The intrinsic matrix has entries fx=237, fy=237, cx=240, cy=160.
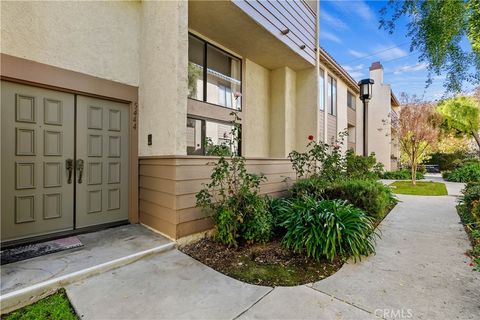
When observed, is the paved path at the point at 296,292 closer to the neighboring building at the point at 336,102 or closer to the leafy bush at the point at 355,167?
the leafy bush at the point at 355,167

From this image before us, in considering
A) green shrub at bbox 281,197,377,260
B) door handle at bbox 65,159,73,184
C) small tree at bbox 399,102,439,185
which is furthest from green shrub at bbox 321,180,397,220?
small tree at bbox 399,102,439,185

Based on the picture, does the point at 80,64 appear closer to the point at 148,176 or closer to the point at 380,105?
the point at 148,176

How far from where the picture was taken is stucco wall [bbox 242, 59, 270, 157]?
7480 millimetres

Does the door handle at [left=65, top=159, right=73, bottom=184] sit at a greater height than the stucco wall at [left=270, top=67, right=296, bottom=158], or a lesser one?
lesser

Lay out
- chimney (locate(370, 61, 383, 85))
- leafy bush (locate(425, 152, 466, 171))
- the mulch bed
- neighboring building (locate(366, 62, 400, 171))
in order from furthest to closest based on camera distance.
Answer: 1. leafy bush (locate(425, 152, 466, 171))
2. chimney (locate(370, 61, 383, 85))
3. neighboring building (locate(366, 62, 400, 171))
4. the mulch bed

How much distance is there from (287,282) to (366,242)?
1563 mm

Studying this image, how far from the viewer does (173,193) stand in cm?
384

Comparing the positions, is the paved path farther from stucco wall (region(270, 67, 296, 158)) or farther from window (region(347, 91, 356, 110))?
window (region(347, 91, 356, 110))

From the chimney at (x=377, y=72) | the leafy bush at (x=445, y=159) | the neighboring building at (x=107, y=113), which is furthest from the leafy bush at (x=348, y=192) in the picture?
the leafy bush at (x=445, y=159)

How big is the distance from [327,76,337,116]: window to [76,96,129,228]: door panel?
9.35m

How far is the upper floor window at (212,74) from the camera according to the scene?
621 cm

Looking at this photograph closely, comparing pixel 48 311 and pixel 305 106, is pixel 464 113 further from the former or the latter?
pixel 48 311

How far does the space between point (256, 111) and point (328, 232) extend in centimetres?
518

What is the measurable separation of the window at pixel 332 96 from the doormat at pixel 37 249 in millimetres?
10814
